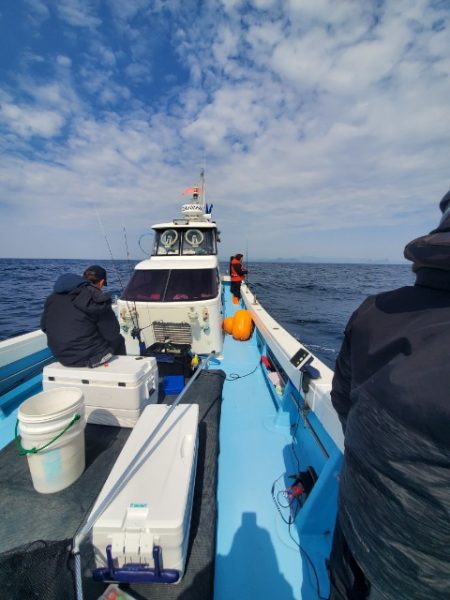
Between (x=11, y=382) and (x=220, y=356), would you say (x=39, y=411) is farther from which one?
(x=220, y=356)

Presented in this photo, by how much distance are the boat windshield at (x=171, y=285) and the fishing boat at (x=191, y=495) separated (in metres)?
1.27

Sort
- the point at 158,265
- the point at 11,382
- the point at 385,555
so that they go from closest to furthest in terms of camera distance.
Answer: the point at 385,555, the point at 11,382, the point at 158,265

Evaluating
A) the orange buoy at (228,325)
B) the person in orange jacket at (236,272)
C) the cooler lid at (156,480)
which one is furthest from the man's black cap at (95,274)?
the person in orange jacket at (236,272)

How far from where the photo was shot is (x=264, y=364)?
4648mm

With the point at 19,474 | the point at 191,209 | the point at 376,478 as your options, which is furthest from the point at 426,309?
the point at 191,209

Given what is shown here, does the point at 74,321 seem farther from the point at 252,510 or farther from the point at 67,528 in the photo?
the point at 252,510

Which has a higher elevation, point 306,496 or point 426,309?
point 426,309

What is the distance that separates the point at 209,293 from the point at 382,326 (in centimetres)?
423

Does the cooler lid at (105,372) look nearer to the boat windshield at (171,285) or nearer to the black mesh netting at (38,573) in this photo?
the black mesh netting at (38,573)

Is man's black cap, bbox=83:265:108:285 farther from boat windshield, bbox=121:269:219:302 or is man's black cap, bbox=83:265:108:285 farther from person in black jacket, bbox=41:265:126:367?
boat windshield, bbox=121:269:219:302

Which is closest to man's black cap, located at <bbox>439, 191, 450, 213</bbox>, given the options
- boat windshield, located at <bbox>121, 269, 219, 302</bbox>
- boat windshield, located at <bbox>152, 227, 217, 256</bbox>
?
boat windshield, located at <bbox>121, 269, 219, 302</bbox>

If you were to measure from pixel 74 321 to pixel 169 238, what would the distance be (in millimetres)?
4812

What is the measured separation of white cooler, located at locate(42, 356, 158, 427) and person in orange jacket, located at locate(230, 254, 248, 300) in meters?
7.12

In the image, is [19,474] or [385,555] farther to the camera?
[19,474]
